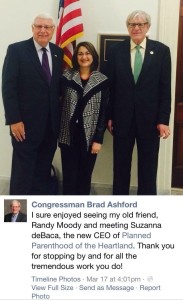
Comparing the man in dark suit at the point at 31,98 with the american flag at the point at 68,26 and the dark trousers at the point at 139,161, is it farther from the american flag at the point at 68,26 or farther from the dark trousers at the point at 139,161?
→ the dark trousers at the point at 139,161

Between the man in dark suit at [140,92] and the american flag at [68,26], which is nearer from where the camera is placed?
the man in dark suit at [140,92]

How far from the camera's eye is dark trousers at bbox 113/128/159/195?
5.71 feet

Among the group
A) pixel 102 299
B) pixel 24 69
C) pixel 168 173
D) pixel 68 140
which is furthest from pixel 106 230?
pixel 168 173

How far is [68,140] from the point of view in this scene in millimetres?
1669

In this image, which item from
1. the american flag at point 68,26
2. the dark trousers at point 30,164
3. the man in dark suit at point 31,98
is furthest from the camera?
the american flag at point 68,26

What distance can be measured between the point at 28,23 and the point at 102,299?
1478 millimetres

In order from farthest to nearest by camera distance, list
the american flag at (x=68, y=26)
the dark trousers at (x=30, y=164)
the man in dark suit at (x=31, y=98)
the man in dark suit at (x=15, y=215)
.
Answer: the american flag at (x=68, y=26) → the dark trousers at (x=30, y=164) → the man in dark suit at (x=31, y=98) → the man in dark suit at (x=15, y=215)

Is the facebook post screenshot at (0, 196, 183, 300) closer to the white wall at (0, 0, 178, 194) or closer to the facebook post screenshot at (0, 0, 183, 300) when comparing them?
the facebook post screenshot at (0, 0, 183, 300)

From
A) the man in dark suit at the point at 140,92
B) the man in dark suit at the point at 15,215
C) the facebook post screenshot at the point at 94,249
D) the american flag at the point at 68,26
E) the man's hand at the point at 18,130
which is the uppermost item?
the american flag at the point at 68,26

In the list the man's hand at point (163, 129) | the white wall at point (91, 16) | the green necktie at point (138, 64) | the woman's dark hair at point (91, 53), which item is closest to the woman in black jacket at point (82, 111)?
the woman's dark hair at point (91, 53)

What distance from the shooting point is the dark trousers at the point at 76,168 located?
170 centimetres

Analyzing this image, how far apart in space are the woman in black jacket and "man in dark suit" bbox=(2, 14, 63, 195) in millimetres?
59

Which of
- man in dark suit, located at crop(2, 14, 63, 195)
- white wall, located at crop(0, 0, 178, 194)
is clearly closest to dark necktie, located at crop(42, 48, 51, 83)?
man in dark suit, located at crop(2, 14, 63, 195)

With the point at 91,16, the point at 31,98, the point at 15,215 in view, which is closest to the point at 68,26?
the point at 91,16
